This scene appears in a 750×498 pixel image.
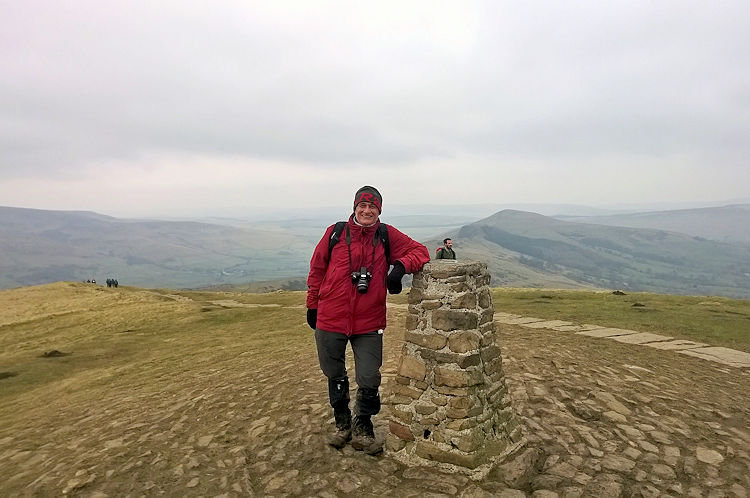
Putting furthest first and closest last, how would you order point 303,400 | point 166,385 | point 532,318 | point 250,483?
1. point 532,318
2. point 166,385
3. point 303,400
4. point 250,483

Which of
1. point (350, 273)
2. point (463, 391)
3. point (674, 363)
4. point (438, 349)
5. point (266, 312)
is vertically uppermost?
point (350, 273)

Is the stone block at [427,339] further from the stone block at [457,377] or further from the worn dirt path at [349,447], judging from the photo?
the worn dirt path at [349,447]

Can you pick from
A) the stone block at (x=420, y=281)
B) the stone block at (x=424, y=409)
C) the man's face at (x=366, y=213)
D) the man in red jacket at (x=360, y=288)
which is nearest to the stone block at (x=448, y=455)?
the stone block at (x=424, y=409)

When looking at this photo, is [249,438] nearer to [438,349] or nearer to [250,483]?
[250,483]

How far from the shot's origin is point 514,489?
592cm

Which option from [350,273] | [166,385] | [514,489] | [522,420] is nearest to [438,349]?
[350,273]

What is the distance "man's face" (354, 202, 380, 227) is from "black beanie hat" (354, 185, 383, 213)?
0.07 meters

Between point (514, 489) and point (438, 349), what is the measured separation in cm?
224

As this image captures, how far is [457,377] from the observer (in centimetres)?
623

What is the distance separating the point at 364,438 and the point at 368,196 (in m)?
4.09

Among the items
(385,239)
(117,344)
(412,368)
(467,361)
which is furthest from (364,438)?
(117,344)

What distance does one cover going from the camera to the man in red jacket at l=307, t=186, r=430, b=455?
254 inches

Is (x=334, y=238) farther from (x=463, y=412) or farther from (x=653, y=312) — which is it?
(x=653, y=312)

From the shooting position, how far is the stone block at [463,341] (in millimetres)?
6258
